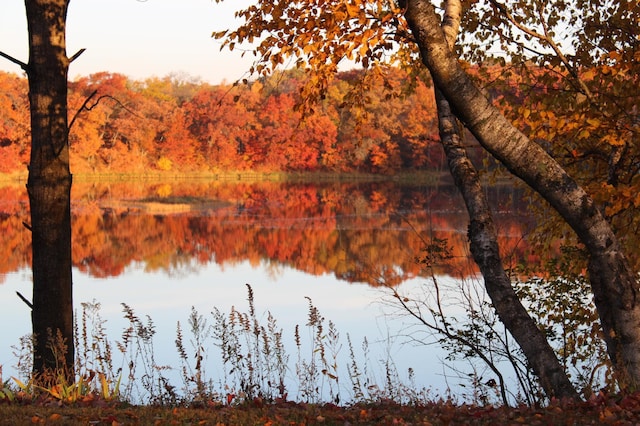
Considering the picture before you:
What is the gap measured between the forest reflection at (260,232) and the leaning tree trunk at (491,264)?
21.7 ft

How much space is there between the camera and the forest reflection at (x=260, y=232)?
20.9 meters

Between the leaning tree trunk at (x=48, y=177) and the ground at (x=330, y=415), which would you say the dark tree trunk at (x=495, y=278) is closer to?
the ground at (x=330, y=415)

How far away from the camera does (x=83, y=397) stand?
6.12 metres

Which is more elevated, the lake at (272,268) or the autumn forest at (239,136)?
the autumn forest at (239,136)

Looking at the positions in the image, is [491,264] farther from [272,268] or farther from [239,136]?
[239,136]

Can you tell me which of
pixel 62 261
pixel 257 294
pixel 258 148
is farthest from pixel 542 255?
pixel 258 148

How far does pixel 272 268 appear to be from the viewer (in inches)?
838

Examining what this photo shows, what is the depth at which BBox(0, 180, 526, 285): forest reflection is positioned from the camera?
2089 cm

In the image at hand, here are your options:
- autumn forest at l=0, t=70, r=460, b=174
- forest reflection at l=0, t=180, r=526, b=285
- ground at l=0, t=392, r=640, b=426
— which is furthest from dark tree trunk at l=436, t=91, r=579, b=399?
autumn forest at l=0, t=70, r=460, b=174

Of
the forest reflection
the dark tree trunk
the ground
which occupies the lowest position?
the ground

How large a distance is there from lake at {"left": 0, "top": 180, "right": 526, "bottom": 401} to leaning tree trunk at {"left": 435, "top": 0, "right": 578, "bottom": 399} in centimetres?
55

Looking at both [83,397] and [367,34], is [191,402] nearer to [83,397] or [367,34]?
[83,397]

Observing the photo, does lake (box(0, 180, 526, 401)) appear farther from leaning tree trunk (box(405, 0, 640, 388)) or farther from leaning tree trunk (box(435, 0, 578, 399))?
leaning tree trunk (box(405, 0, 640, 388))

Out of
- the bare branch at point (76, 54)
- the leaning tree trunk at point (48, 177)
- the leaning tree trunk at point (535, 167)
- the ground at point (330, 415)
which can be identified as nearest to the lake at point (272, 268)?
the ground at point (330, 415)
